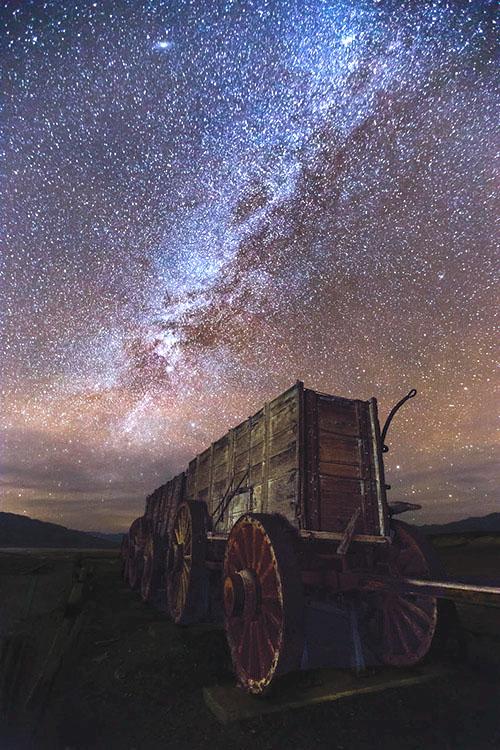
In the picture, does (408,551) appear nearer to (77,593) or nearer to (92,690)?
(92,690)

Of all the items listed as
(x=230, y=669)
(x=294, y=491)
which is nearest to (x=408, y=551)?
(x=294, y=491)

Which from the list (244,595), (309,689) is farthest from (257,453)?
(309,689)

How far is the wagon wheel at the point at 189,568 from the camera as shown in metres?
6.13

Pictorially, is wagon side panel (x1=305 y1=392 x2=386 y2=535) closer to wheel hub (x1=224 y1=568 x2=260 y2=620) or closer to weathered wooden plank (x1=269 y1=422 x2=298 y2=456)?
weathered wooden plank (x1=269 y1=422 x2=298 y2=456)

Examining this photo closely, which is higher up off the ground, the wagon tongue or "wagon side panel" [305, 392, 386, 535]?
"wagon side panel" [305, 392, 386, 535]

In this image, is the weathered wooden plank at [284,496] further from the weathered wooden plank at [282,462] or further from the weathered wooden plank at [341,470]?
the weathered wooden plank at [341,470]

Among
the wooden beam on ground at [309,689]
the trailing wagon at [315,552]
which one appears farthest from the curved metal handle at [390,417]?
the wooden beam on ground at [309,689]

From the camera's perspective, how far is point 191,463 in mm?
9461

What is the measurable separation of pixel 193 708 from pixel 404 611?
8.49 feet

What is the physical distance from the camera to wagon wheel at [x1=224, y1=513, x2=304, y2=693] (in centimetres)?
345

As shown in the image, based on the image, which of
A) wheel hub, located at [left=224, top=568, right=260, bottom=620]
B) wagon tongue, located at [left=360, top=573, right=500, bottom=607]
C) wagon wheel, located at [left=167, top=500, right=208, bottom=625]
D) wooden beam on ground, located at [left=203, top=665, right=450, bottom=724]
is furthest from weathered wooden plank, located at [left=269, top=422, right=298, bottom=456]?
wooden beam on ground, located at [left=203, top=665, right=450, bottom=724]

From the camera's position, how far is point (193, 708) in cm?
384

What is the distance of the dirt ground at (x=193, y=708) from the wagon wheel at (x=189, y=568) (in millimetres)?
334

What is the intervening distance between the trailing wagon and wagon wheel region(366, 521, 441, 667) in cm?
1
